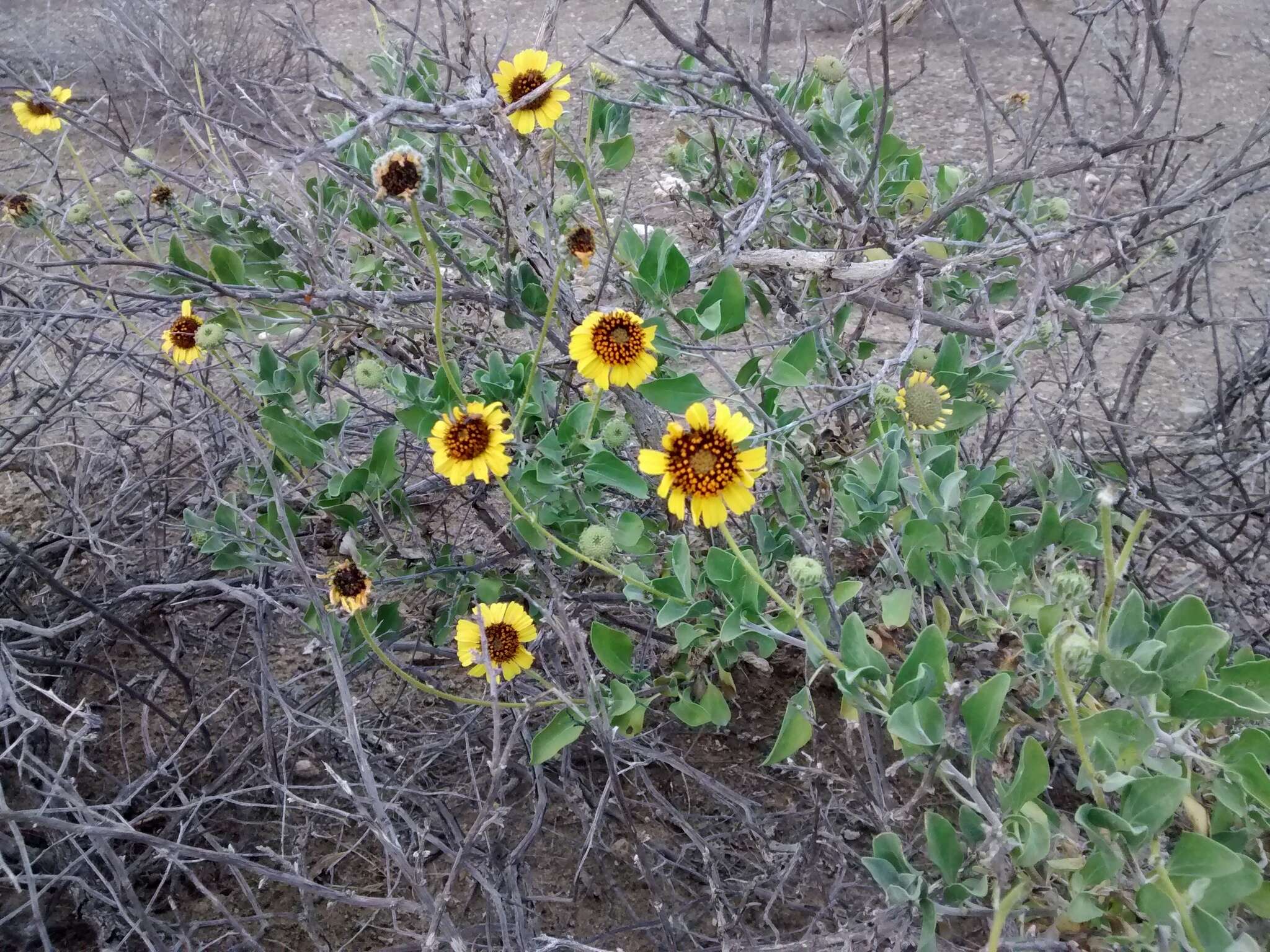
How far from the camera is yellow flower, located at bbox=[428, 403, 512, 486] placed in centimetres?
132

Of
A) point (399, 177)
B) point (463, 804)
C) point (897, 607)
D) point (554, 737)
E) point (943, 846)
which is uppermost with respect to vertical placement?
point (399, 177)

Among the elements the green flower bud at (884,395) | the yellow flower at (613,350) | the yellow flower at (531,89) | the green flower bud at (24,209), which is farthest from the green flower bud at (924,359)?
the green flower bud at (24,209)

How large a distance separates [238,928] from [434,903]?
0.59 metres

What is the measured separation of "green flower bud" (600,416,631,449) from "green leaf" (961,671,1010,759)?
0.73 meters

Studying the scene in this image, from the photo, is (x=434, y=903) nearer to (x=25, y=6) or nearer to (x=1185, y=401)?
(x=1185, y=401)

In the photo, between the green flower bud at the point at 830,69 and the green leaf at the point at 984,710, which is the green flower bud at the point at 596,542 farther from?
the green flower bud at the point at 830,69

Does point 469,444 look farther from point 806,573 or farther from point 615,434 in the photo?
point 806,573

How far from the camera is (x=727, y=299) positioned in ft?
4.95

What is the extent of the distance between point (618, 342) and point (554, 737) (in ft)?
2.17

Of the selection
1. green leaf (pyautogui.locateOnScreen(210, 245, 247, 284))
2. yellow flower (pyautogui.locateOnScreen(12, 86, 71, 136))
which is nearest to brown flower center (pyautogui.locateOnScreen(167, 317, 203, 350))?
green leaf (pyautogui.locateOnScreen(210, 245, 247, 284))

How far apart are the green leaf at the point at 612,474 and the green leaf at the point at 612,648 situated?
0.24 m

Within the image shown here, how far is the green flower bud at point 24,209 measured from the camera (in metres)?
1.89

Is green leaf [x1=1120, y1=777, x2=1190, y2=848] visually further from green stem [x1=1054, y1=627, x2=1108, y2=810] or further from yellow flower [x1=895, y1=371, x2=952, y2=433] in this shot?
yellow flower [x1=895, y1=371, x2=952, y2=433]

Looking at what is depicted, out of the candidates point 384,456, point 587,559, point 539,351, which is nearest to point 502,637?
point 587,559
